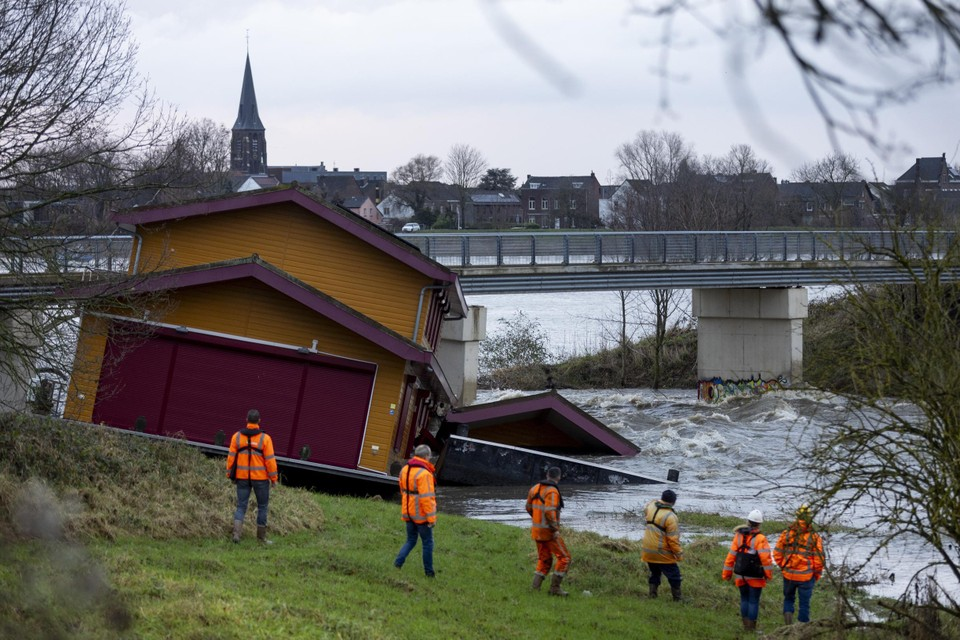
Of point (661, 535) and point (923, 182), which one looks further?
point (661, 535)

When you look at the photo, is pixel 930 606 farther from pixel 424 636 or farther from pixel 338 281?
pixel 338 281

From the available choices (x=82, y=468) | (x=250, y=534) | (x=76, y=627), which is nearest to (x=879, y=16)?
(x=76, y=627)

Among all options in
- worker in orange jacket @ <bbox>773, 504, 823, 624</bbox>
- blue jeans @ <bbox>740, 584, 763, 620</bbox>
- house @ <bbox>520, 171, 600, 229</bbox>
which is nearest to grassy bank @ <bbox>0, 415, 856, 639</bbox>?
blue jeans @ <bbox>740, 584, 763, 620</bbox>

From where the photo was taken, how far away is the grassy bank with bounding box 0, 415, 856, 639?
10484mm

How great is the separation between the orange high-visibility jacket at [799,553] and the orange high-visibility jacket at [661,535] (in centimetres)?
139

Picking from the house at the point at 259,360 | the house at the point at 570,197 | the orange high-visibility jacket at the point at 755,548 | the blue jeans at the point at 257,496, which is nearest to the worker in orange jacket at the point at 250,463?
the blue jeans at the point at 257,496

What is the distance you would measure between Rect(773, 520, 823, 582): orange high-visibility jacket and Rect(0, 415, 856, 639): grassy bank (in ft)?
2.02

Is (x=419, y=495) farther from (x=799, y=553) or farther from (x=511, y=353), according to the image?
(x=511, y=353)

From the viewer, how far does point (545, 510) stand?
13.2 meters

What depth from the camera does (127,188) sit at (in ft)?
56.3

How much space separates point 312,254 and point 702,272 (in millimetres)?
25259

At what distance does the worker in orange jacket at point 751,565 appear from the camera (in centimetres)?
1277

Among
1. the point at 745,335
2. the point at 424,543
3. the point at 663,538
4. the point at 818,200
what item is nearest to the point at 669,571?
the point at 663,538

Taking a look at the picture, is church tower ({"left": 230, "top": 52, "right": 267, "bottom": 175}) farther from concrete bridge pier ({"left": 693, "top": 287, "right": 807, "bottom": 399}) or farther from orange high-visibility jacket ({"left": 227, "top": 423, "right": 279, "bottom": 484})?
orange high-visibility jacket ({"left": 227, "top": 423, "right": 279, "bottom": 484})
